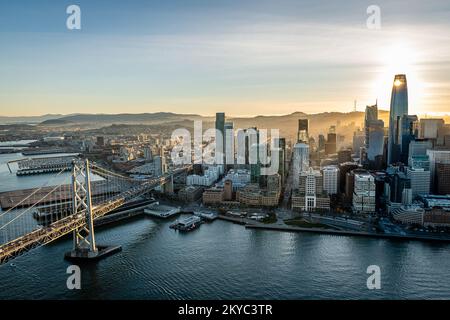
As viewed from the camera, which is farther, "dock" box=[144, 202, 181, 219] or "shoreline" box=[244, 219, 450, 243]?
"dock" box=[144, 202, 181, 219]

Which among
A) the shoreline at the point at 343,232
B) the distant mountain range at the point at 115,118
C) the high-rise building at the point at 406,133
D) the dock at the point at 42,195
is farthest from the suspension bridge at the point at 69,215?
the distant mountain range at the point at 115,118

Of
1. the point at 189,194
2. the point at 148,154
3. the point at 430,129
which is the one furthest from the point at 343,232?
the point at 430,129

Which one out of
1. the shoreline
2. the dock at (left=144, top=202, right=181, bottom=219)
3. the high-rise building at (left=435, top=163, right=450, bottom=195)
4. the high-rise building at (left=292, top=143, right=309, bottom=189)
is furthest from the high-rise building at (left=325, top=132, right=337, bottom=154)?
the shoreline

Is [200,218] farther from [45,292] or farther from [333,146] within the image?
[333,146]

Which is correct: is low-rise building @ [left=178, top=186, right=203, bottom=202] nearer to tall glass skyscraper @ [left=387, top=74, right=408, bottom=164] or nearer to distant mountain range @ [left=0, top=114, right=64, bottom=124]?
tall glass skyscraper @ [left=387, top=74, right=408, bottom=164]

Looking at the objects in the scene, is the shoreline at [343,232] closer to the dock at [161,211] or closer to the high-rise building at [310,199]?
the high-rise building at [310,199]

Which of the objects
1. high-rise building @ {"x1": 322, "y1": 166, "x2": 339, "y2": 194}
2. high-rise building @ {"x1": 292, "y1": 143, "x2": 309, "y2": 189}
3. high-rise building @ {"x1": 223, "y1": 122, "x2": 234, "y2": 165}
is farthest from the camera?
high-rise building @ {"x1": 223, "y1": 122, "x2": 234, "y2": 165}

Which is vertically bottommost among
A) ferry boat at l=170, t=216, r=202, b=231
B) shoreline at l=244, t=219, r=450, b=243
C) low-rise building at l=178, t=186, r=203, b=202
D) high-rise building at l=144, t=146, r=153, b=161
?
shoreline at l=244, t=219, r=450, b=243

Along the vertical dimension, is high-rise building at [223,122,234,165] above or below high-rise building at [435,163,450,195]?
above
